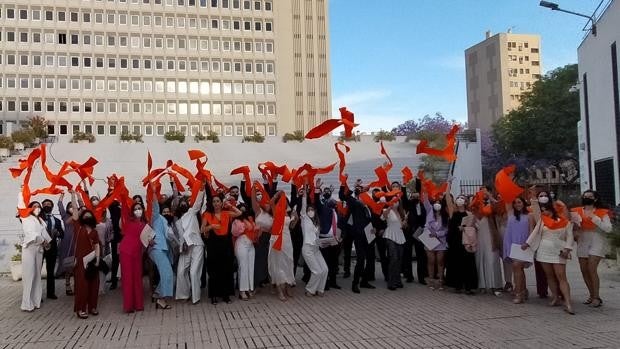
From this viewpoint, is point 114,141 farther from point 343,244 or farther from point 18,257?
point 343,244

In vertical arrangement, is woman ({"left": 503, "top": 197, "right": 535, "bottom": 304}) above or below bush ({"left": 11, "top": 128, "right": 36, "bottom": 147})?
below

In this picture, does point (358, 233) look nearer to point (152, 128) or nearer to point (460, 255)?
point (460, 255)

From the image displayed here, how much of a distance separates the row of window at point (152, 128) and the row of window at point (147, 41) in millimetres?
9806

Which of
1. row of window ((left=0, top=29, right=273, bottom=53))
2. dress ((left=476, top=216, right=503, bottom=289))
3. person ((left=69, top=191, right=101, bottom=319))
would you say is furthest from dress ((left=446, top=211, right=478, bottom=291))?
row of window ((left=0, top=29, right=273, bottom=53))

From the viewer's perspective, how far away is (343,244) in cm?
1123

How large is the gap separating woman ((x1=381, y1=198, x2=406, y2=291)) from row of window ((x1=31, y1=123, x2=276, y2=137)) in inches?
2118

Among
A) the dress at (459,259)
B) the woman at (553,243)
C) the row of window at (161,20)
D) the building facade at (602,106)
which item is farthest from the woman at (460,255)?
the row of window at (161,20)

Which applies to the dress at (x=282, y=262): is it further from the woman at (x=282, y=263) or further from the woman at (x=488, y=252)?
the woman at (x=488, y=252)

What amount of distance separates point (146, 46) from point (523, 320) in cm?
6637

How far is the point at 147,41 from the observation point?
66.8 meters

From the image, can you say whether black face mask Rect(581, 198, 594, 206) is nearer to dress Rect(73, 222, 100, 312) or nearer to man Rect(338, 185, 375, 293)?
man Rect(338, 185, 375, 293)

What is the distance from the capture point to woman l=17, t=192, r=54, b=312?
844 centimetres

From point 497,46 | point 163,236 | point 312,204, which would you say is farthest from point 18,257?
point 497,46

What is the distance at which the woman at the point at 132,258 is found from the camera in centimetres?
821
